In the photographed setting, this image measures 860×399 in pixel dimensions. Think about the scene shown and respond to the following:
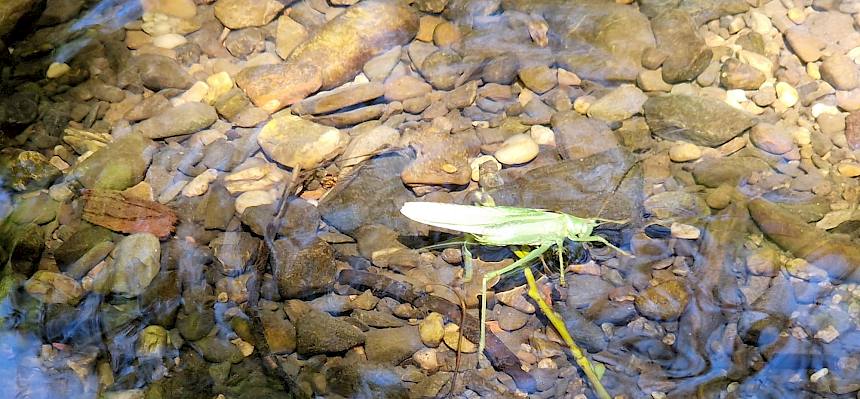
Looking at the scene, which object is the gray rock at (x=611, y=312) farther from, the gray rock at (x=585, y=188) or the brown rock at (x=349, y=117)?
the brown rock at (x=349, y=117)

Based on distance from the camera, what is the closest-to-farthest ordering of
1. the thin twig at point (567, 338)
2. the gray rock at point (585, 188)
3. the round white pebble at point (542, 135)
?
the thin twig at point (567, 338) < the gray rock at point (585, 188) < the round white pebble at point (542, 135)

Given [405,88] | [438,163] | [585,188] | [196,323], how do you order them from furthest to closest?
[405,88], [438,163], [585,188], [196,323]

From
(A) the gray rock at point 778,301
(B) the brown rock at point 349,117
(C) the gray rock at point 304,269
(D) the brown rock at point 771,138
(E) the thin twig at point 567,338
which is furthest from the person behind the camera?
(B) the brown rock at point 349,117

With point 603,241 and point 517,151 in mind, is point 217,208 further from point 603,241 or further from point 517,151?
point 603,241

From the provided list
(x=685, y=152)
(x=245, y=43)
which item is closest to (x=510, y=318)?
(x=685, y=152)

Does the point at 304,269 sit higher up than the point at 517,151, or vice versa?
the point at 517,151

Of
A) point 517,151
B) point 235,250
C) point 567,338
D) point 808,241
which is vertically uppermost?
point 517,151

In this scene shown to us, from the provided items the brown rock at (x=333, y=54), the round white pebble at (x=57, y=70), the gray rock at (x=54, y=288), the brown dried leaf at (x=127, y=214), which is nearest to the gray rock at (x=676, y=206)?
the brown rock at (x=333, y=54)
